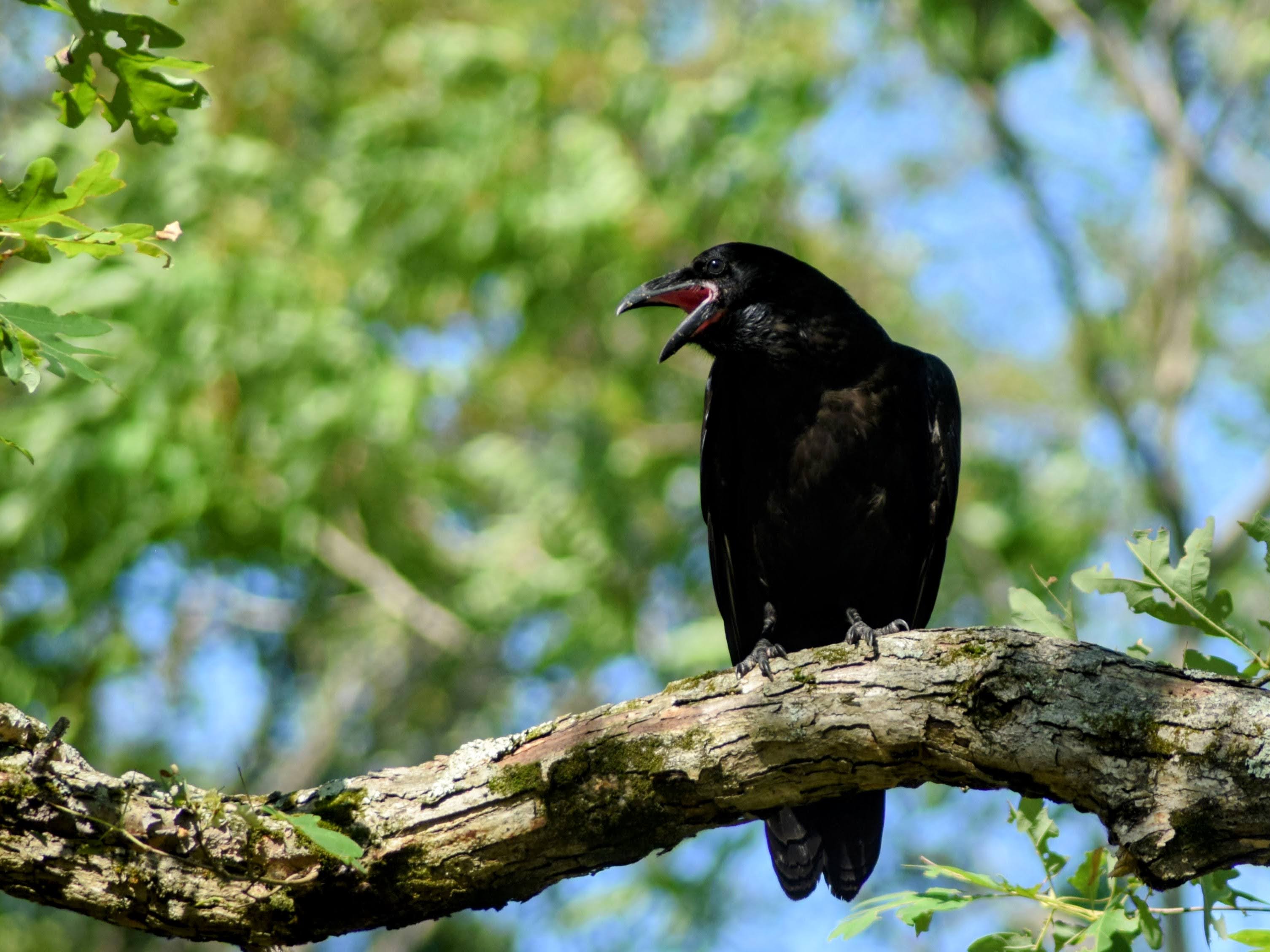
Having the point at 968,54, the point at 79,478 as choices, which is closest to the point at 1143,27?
the point at 968,54

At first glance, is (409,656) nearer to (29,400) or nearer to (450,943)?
(450,943)

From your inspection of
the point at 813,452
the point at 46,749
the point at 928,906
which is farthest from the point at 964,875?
the point at 813,452

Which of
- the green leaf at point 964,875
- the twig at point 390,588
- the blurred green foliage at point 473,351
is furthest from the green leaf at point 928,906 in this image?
the twig at point 390,588

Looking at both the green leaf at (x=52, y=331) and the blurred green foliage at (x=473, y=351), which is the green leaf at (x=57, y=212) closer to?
the green leaf at (x=52, y=331)

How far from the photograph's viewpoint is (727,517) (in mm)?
4625

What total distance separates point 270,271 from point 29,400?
1.44 m

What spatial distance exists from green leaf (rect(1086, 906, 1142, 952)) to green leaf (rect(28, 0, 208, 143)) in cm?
220

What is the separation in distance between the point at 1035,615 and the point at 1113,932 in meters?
0.76

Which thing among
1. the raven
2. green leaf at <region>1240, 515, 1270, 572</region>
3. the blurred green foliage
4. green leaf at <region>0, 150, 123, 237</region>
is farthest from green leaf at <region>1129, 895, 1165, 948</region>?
the blurred green foliage

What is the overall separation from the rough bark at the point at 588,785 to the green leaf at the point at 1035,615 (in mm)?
238

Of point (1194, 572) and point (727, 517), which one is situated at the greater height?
point (727, 517)

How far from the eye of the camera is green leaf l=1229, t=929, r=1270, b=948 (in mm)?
2010

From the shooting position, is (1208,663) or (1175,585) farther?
(1208,663)

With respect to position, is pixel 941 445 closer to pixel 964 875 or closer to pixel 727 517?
pixel 727 517
